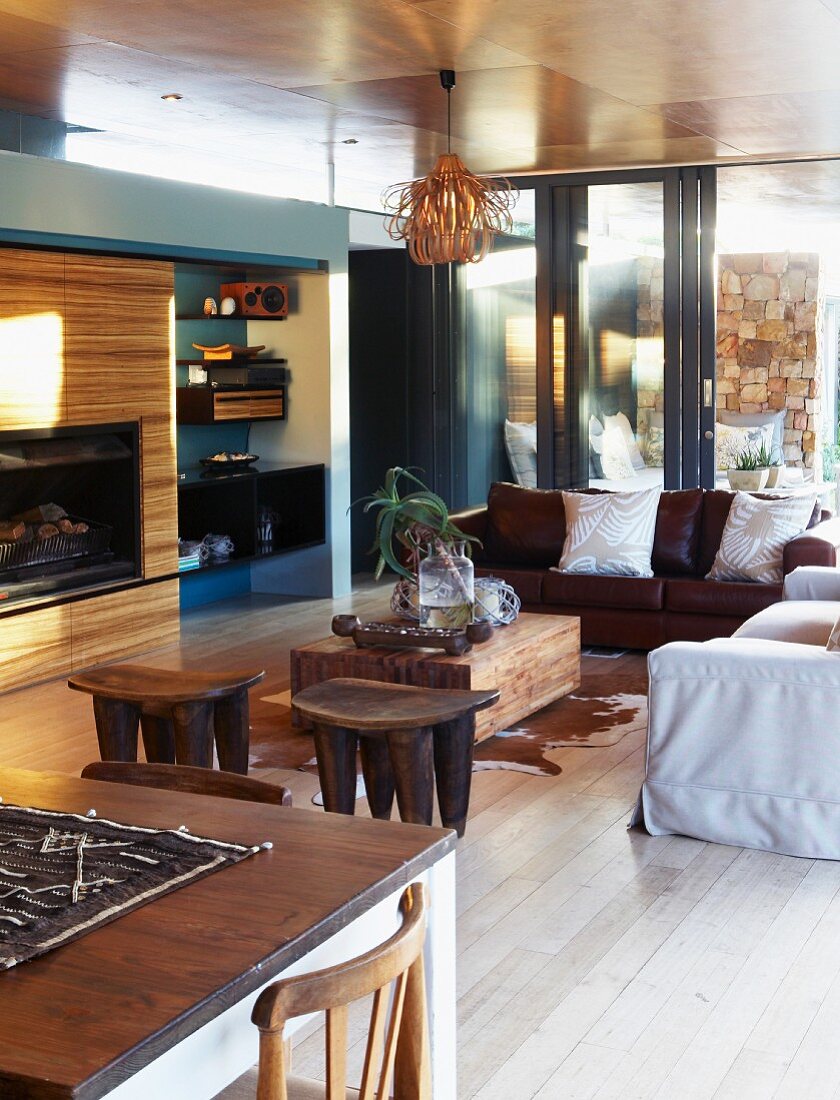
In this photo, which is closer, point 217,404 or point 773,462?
point 217,404

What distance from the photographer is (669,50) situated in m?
5.25

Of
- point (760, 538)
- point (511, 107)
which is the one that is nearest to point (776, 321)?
point (760, 538)

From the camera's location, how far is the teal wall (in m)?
6.22

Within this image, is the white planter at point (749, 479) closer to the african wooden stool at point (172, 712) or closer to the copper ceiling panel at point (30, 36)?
the copper ceiling panel at point (30, 36)

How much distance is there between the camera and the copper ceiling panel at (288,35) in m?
4.58

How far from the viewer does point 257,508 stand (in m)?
8.41

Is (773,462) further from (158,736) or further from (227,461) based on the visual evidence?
(158,736)

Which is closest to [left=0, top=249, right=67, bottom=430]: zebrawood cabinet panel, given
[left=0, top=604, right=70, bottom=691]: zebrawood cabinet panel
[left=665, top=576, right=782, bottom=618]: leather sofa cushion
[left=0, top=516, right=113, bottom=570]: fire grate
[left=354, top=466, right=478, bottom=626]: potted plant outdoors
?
[left=0, top=516, right=113, bottom=570]: fire grate

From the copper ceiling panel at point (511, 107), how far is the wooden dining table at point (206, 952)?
4.26 meters

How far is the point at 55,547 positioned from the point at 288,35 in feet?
9.25

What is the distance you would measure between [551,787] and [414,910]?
318 centimetres

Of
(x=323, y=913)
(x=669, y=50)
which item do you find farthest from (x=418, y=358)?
(x=323, y=913)

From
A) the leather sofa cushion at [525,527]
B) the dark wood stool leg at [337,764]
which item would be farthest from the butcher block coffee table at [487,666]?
the leather sofa cushion at [525,527]

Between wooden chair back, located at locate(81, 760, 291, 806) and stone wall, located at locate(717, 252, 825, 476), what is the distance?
257 inches
